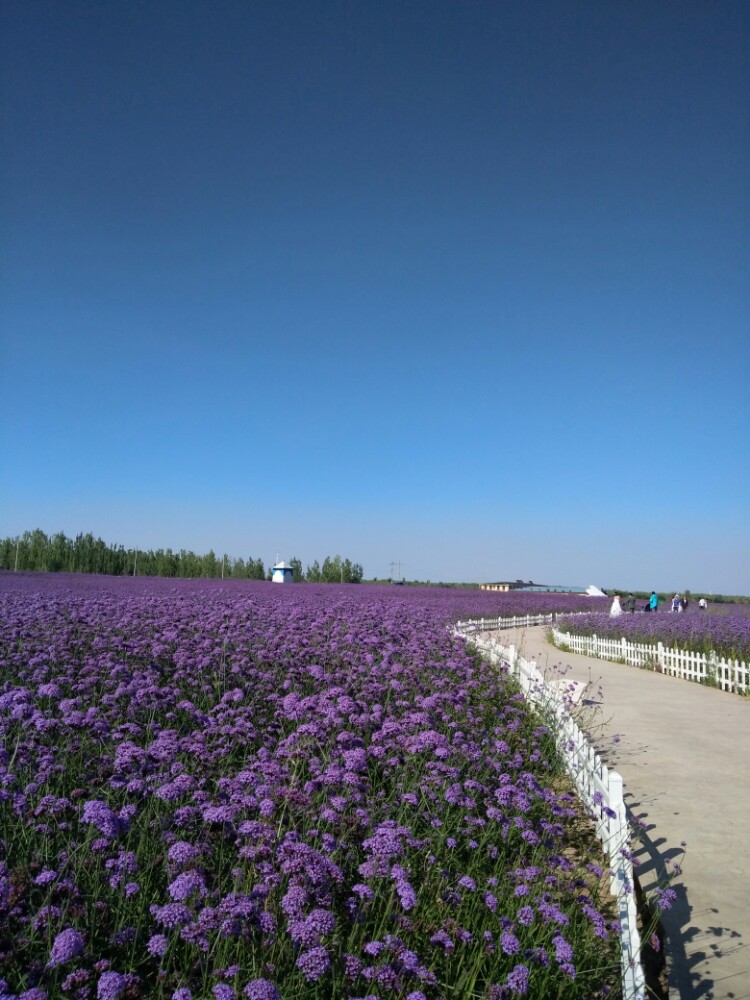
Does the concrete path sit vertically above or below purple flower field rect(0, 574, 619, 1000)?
below

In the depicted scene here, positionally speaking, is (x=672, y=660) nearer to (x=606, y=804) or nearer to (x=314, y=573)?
(x=606, y=804)

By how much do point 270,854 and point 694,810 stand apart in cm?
429

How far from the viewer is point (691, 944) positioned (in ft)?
11.3

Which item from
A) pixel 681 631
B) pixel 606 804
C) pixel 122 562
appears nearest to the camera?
pixel 606 804

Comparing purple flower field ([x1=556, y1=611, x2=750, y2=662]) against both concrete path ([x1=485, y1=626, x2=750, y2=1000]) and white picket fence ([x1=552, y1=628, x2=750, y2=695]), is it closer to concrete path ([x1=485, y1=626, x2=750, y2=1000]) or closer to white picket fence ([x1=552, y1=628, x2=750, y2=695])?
white picket fence ([x1=552, y1=628, x2=750, y2=695])

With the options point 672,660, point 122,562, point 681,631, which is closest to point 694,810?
point 672,660

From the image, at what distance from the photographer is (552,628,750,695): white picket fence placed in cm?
1186

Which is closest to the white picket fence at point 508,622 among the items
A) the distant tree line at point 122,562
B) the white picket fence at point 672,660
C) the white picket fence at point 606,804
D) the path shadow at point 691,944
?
the white picket fence at point 672,660

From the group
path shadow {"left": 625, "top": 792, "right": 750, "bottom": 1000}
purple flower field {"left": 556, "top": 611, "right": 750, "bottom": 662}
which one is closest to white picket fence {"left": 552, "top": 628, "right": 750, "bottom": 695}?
purple flower field {"left": 556, "top": 611, "right": 750, "bottom": 662}

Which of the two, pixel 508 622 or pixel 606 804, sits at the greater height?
pixel 606 804

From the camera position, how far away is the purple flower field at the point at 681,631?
1353cm

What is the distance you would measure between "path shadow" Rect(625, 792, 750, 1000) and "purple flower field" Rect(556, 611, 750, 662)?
33.0ft

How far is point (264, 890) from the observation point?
226 cm

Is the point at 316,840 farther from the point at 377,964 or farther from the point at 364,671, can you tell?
the point at 364,671
